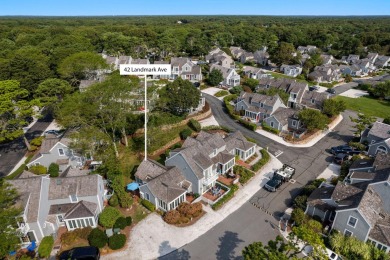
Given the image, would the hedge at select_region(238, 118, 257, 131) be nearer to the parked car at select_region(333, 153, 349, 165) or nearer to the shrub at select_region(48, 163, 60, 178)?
the parked car at select_region(333, 153, 349, 165)

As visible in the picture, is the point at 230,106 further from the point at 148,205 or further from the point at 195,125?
the point at 148,205

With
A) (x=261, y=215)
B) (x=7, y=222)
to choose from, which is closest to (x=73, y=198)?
(x=7, y=222)

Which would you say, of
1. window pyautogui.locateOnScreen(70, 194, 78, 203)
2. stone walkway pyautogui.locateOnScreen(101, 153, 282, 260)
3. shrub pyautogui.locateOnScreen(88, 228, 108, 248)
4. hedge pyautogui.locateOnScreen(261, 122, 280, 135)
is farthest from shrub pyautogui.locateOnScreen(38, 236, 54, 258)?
hedge pyautogui.locateOnScreen(261, 122, 280, 135)

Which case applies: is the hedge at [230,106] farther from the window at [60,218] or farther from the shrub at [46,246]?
the shrub at [46,246]

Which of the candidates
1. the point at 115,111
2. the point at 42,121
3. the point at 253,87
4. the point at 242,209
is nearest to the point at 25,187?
the point at 115,111

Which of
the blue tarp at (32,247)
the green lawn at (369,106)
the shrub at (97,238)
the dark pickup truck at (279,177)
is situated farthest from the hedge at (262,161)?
the green lawn at (369,106)

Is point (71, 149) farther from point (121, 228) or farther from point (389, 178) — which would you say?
point (389, 178)

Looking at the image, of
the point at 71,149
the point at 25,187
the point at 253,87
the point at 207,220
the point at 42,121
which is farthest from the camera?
the point at 253,87
